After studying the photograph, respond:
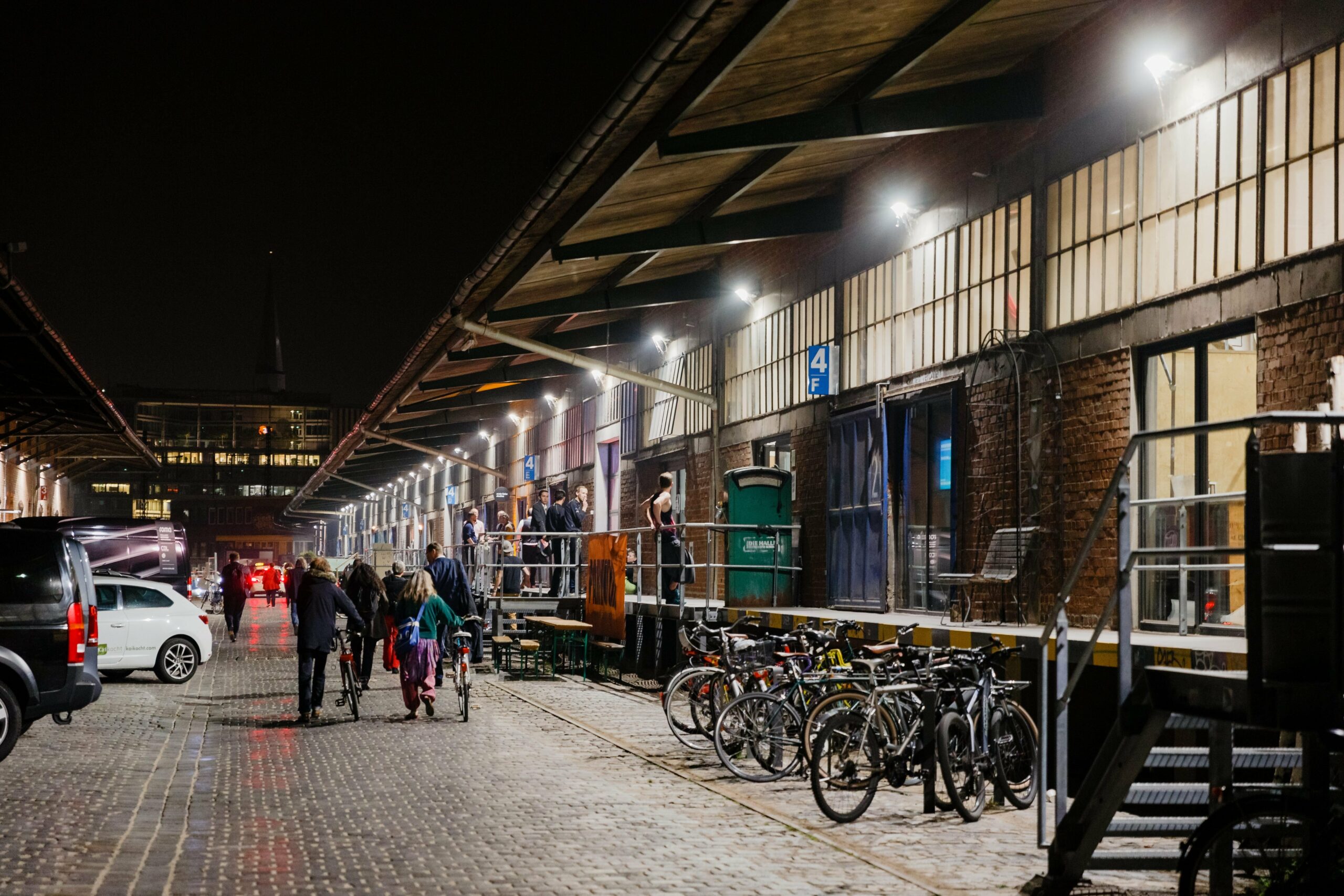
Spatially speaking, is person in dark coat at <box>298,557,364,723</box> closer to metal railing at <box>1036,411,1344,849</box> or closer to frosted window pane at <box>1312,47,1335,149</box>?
metal railing at <box>1036,411,1344,849</box>

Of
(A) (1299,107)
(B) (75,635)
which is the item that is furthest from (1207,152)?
(B) (75,635)

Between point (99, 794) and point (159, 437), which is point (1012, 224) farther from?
point (159, 437)

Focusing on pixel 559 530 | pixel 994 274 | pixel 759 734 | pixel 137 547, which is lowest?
pixel 759 734

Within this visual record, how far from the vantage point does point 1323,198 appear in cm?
1059

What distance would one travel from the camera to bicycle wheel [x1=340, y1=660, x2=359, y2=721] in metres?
15.6

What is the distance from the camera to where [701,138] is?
1429cm

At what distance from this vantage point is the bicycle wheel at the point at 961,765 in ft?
32.3

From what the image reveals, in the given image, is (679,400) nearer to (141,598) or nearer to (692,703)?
(141,598)

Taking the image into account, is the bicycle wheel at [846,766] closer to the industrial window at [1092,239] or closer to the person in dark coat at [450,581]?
the industrial window at [1092,239]

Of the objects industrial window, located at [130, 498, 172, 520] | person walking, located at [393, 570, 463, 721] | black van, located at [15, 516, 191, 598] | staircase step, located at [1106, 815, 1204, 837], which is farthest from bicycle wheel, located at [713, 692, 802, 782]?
industrial window, located at [130, 498, 172, 520]

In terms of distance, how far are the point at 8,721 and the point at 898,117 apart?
9646 millimetres

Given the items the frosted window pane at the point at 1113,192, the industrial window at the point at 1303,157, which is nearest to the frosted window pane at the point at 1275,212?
the industrial window at the point at 1303,157

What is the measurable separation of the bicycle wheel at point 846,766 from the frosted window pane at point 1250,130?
5165 millimetres

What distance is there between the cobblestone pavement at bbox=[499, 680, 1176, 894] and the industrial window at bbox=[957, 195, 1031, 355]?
5419 mm
